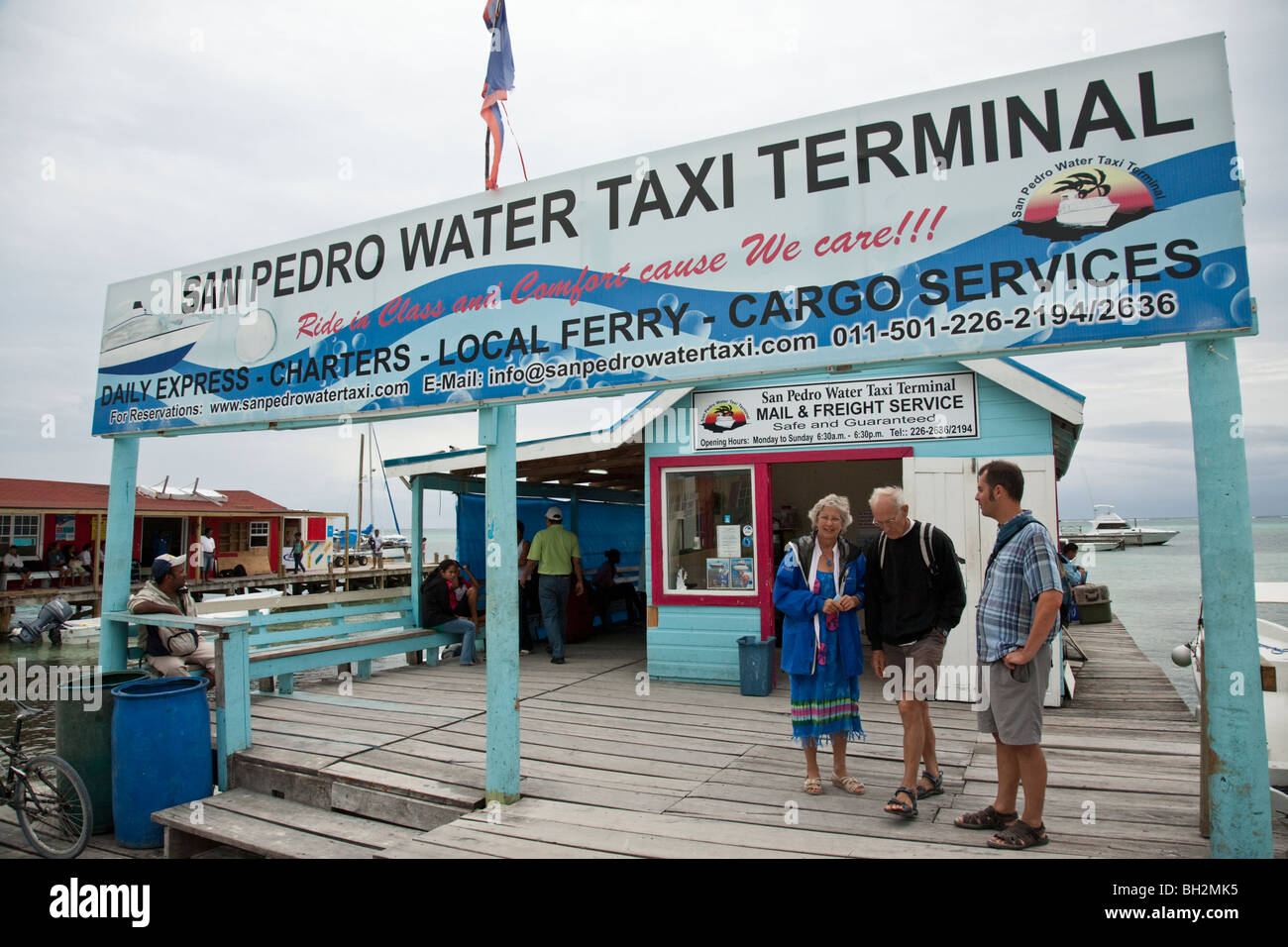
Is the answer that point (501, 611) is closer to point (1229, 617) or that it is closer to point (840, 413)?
point (1229, 617)

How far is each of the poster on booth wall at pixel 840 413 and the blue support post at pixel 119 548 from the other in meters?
5.03

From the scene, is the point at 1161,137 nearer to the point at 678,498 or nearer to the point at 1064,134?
the point at 1064,134

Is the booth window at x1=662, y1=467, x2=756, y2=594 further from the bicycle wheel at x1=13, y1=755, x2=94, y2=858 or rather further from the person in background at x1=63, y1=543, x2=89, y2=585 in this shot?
the person in background at x1=63, y1=543, x2=89, y2=585

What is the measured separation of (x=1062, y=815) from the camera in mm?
3902

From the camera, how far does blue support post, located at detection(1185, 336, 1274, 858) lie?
9.81 feet

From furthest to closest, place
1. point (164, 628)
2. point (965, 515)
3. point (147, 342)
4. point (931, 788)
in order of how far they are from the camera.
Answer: point (965, 515), point (164, 628), point (147, 342), point (931, 788)

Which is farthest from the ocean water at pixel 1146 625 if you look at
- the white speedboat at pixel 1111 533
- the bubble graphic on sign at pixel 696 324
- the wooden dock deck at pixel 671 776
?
the white speedboat at pixel 1111 533

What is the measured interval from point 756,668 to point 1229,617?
4.45 meters

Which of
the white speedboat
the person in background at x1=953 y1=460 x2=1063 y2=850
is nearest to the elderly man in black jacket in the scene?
the person in background at x1=953 y1=460 x2=1063 y2=850

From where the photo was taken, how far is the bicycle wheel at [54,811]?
4930 millimetres

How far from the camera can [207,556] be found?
3044cm

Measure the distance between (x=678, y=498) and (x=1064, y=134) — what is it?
17.3ft

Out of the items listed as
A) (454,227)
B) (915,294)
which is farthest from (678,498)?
(915,294)

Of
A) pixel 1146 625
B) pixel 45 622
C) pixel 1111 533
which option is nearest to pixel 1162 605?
pixel 1146 625
